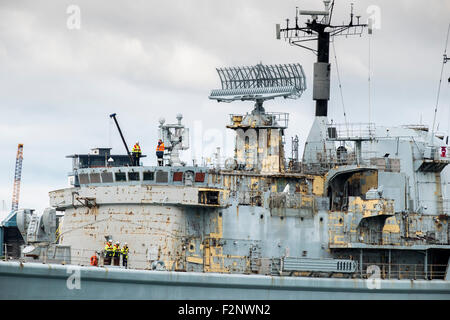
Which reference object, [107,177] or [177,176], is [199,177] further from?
[107,177]

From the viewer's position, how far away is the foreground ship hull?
3027cm

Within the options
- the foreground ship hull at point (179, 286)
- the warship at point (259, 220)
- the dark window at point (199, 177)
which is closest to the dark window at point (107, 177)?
the warship at point (259, 220)

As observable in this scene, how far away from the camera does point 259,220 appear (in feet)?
116

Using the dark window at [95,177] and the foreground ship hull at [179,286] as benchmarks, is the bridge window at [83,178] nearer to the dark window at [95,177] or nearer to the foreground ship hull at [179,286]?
the dark window at [95,177]

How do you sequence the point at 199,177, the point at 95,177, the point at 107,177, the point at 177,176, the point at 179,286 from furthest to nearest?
the point at 95,177
the point at 199,177
the point at 107,177
the point at 177,176
the point at 179,286

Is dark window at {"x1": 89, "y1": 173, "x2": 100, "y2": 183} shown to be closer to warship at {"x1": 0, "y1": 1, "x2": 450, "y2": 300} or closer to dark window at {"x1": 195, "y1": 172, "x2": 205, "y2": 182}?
warship at {"x1": 0, "y1": 1, "x2": 450, "y2": 300}

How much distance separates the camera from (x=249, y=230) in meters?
35.2

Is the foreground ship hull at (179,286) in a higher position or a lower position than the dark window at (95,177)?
lower

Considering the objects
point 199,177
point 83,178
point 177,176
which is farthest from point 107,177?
point 199,177

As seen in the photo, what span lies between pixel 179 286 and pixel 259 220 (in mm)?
4863

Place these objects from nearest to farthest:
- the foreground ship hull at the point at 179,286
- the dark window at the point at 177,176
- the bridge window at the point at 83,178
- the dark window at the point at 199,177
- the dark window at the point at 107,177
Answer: the foreground ship hull at the point at 179,286 → the dark window at the point at 177,176 → the dark window at the point at 107,177 → the dark window at the point at 199,177 → the bridge window at the point at 83,178

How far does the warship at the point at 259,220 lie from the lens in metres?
32.3

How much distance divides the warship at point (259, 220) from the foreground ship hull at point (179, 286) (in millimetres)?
37

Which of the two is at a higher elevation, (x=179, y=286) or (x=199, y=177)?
(x=199, y=177)
